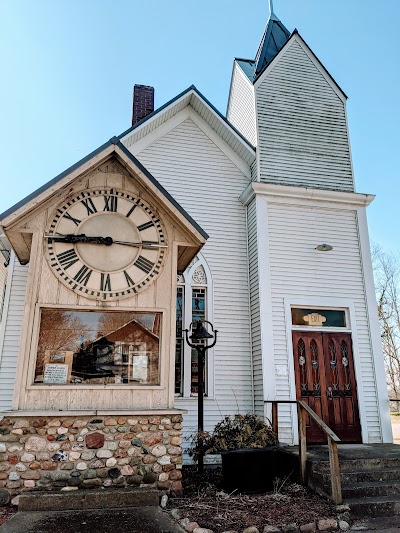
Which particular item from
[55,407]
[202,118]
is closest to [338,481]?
[55,407]

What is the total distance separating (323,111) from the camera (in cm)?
1028

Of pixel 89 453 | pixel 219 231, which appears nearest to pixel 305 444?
pixel 89 453

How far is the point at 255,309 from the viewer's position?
8609mm

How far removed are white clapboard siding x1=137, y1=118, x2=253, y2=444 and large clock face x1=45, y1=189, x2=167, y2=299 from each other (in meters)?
2.98

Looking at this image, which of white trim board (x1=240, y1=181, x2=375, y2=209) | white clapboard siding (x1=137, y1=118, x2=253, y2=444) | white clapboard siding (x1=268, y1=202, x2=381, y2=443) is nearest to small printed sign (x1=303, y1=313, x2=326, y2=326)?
white clapboard siding (x1=268, y1=202, x2=381, y2=443)

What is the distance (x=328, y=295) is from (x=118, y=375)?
4.94m

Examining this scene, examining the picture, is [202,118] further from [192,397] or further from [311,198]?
[192,397]

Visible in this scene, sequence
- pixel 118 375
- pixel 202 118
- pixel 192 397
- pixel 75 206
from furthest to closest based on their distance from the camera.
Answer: pixel 202 118, pixel 192 397, pixel 75 206, pixel 118 375

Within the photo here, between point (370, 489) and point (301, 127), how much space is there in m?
7.60

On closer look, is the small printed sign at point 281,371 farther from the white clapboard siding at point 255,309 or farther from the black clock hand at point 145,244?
the black clock hand at point 145,244

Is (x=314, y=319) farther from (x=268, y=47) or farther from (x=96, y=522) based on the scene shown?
(x=268, y=47)

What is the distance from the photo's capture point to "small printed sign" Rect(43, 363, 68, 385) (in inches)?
212

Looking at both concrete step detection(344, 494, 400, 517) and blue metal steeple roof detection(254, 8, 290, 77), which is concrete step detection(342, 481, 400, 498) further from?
blue metal steeple roof detection(254, 8, 290, 77)

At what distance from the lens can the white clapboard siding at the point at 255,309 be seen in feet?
26.6
